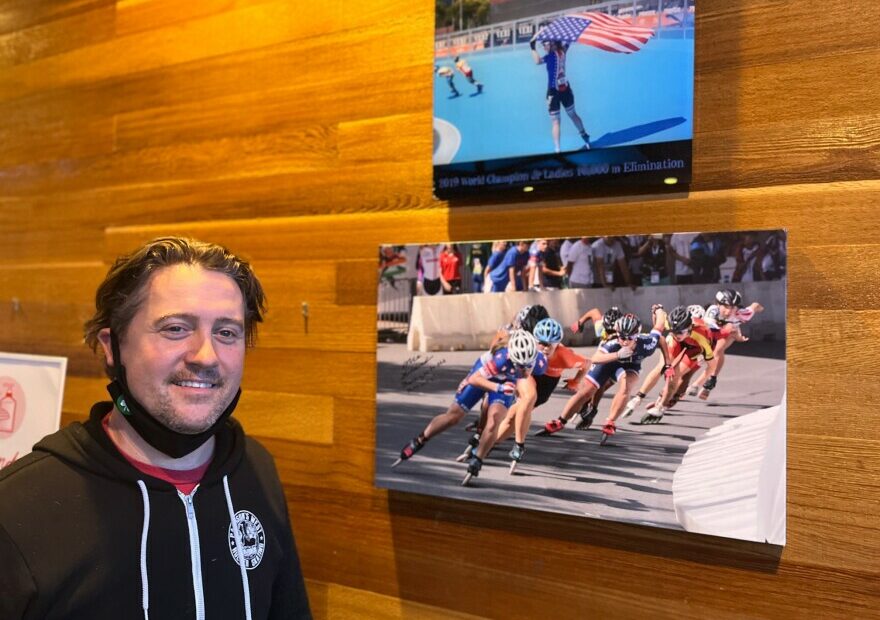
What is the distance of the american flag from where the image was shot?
1317mm

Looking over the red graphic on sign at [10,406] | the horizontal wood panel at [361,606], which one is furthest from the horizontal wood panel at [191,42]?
the horizontal wood panel at [361,606]

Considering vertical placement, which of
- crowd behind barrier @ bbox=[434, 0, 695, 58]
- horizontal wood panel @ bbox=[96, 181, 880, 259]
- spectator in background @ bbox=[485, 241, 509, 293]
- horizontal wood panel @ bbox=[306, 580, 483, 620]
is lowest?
horizontal wood panel @ bbox=[306, 580, 483, 620]

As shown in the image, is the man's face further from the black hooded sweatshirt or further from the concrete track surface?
the concrete track surface

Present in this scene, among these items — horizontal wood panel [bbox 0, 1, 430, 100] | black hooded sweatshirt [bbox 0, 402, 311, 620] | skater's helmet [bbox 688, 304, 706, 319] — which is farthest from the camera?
horizontal wood panel [bbox 0, 1, 430, 100]

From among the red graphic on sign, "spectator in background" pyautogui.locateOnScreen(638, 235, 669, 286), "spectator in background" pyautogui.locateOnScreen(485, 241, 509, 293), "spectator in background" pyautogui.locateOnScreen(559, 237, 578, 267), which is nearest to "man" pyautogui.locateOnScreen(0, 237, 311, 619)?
"spectator in background" pyautogui.locateOnScreen(485, 241, 509, 293)

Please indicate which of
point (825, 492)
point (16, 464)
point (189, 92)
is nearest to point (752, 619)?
point (825, 492)

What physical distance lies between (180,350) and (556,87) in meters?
0.80

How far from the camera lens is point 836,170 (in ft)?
3.93

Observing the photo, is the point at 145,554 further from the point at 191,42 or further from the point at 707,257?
the point at 191,42

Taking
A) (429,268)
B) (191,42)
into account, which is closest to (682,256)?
(429,268)

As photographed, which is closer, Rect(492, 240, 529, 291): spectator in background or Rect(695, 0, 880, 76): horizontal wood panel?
Rect(695, 0, 880, 76): horizontal wood panel

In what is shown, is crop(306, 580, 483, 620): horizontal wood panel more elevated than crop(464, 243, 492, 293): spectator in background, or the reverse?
crop(464, 243, 492, 293): spectator in background

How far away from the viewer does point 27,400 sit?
80.1 inches

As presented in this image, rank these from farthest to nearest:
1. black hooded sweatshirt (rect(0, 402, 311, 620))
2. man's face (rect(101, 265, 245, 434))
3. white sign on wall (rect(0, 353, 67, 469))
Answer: white sign on wall (rect(0, 353, 67, 469)), man's face (rect(101, 265, 245, 434)), black hooded sweatshirt (rect(0, 402, 311, 620))
